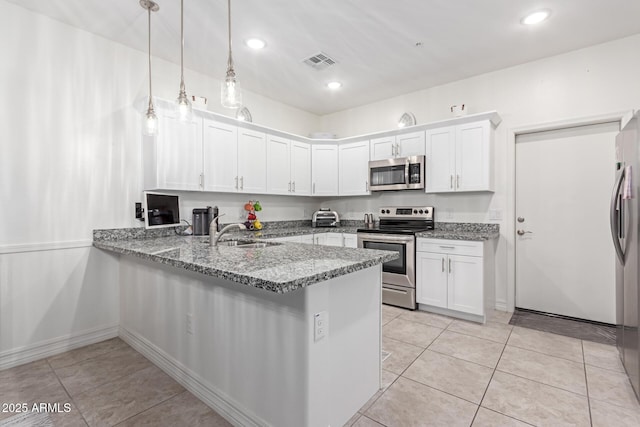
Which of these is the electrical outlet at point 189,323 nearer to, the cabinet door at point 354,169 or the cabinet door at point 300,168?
the cabinet door at point 300,168

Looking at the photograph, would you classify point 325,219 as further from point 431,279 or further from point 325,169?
point 431,279

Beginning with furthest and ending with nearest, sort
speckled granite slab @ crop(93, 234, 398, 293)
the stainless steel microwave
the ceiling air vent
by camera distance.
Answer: the stainless steel microwave
the ceiling air vent
speckled granite slab @ crop(93, 234, 398, 293)

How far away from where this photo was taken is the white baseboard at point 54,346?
2350 mm

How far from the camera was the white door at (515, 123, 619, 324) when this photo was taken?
3.07m

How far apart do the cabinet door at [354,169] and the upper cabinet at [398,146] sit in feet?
0.50

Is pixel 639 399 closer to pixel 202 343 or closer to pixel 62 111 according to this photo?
pixel 202 343

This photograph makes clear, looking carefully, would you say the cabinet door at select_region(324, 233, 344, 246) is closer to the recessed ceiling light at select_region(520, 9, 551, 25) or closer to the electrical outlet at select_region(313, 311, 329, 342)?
the electrical outlet at select_region(313, 311, 329, 342)

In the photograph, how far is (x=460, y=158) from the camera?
3537mm

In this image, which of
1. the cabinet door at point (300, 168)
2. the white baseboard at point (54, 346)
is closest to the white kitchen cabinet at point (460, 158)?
the cabinet door at point (300, 168)

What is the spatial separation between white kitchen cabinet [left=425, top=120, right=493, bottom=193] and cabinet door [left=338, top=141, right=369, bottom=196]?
2.90ft

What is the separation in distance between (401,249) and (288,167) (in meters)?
1.87

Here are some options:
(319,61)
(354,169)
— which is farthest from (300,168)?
(319,61)

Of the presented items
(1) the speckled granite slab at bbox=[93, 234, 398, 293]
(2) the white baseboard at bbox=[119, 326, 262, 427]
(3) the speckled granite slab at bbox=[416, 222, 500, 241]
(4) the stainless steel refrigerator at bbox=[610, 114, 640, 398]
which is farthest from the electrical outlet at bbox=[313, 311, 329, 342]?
(3) the speckled granite slab at bbox=[416, 222, 500, 241]

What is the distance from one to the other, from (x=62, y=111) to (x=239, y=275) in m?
2.47
